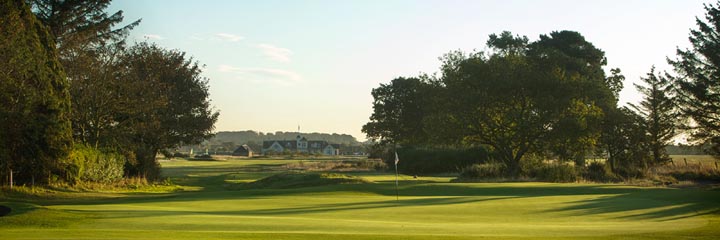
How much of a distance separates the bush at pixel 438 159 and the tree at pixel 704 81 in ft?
61.5

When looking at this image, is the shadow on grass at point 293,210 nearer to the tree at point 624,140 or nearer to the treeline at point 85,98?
the treeline at point 85,98

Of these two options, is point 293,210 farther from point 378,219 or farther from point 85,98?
point 85,98

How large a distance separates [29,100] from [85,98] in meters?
9.01

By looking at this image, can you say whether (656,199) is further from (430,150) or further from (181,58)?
(430,150)

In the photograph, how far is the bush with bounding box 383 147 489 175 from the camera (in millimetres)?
64500

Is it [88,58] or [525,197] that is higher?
[88,58]

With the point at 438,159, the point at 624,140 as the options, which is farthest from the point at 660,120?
the point at 438,159

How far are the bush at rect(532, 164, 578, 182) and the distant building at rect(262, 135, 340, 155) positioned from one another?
143 meters

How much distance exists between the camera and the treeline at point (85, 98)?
96.3 ft

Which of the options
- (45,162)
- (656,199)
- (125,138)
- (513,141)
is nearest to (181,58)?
(125,138)

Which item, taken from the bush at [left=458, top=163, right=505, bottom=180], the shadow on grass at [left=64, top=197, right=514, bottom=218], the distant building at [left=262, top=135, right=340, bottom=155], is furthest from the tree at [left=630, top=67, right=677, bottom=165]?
the distant building at [left=262, top=135, right=340, bottom=155]

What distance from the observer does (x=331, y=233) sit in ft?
44.9

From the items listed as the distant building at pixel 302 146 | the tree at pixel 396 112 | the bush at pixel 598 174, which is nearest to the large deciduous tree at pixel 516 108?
the bush at pixel 598 174

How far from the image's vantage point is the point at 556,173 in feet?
145
